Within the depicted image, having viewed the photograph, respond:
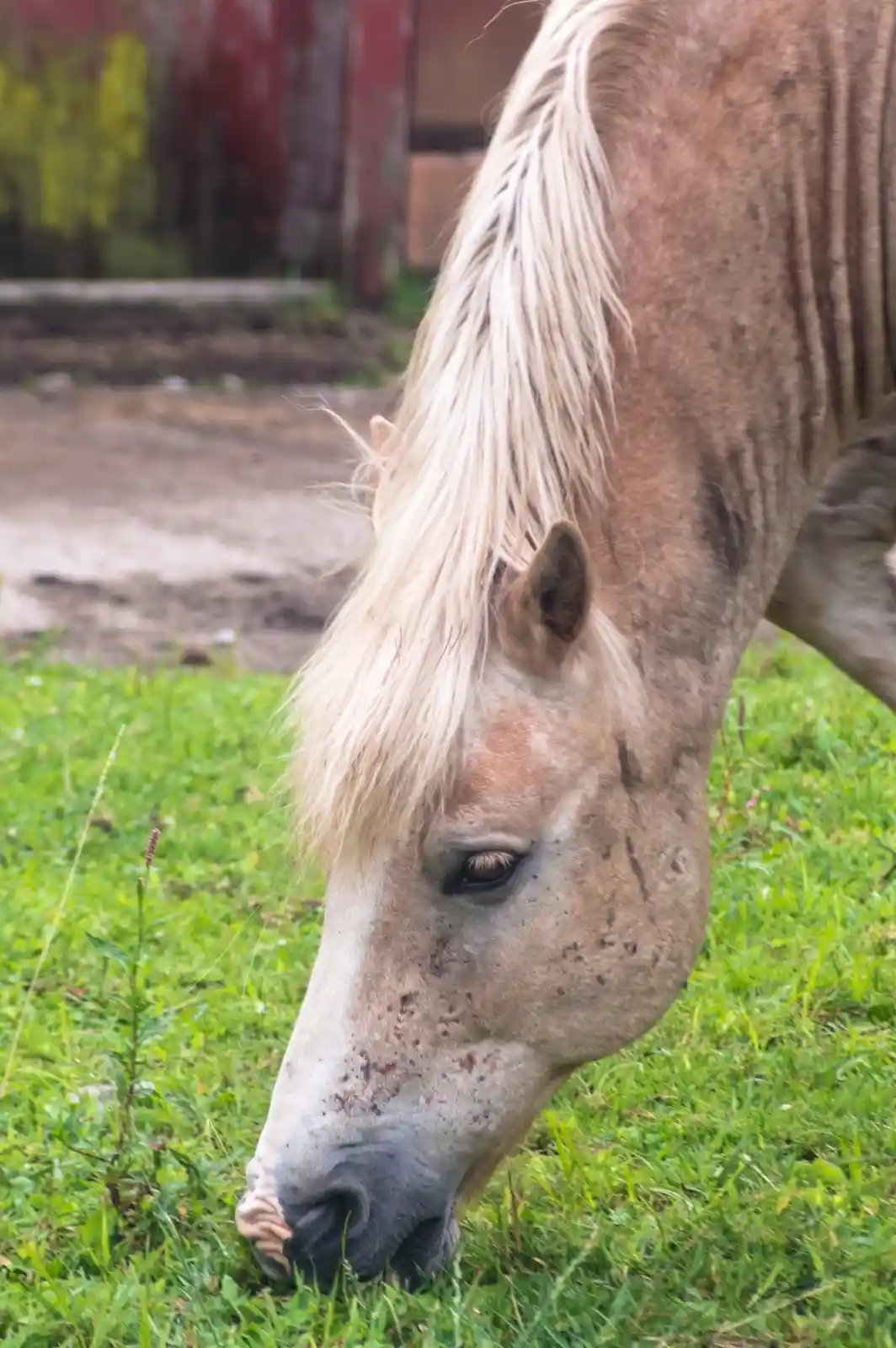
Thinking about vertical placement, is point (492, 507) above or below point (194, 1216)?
above

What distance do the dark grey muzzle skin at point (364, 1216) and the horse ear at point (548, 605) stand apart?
0.68 m

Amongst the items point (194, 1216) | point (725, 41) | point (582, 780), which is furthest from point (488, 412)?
point (194, 1216)

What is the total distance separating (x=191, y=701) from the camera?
5582 mm

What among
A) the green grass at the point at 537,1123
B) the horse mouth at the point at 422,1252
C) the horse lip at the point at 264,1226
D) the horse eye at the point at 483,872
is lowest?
the green grass at the point at 537,1123

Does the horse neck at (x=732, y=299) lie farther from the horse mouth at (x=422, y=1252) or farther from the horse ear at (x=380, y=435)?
the horse mouth at (x=422, y=1252)

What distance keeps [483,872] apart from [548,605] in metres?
0.36

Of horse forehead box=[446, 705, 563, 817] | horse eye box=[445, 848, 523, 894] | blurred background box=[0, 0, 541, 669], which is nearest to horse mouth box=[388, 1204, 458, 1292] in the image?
horse eye box=[445, 848, 523, 894]

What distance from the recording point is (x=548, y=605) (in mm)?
2553

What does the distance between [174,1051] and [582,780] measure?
1.28 m

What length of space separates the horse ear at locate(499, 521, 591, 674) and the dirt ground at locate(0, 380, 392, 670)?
355 cm

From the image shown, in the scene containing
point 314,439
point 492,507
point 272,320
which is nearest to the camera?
point 492,507

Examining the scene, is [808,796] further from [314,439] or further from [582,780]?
[314,439]

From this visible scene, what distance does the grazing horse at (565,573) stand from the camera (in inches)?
100

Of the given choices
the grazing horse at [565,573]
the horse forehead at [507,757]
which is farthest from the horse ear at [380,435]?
the horse forehead at [507,757]
